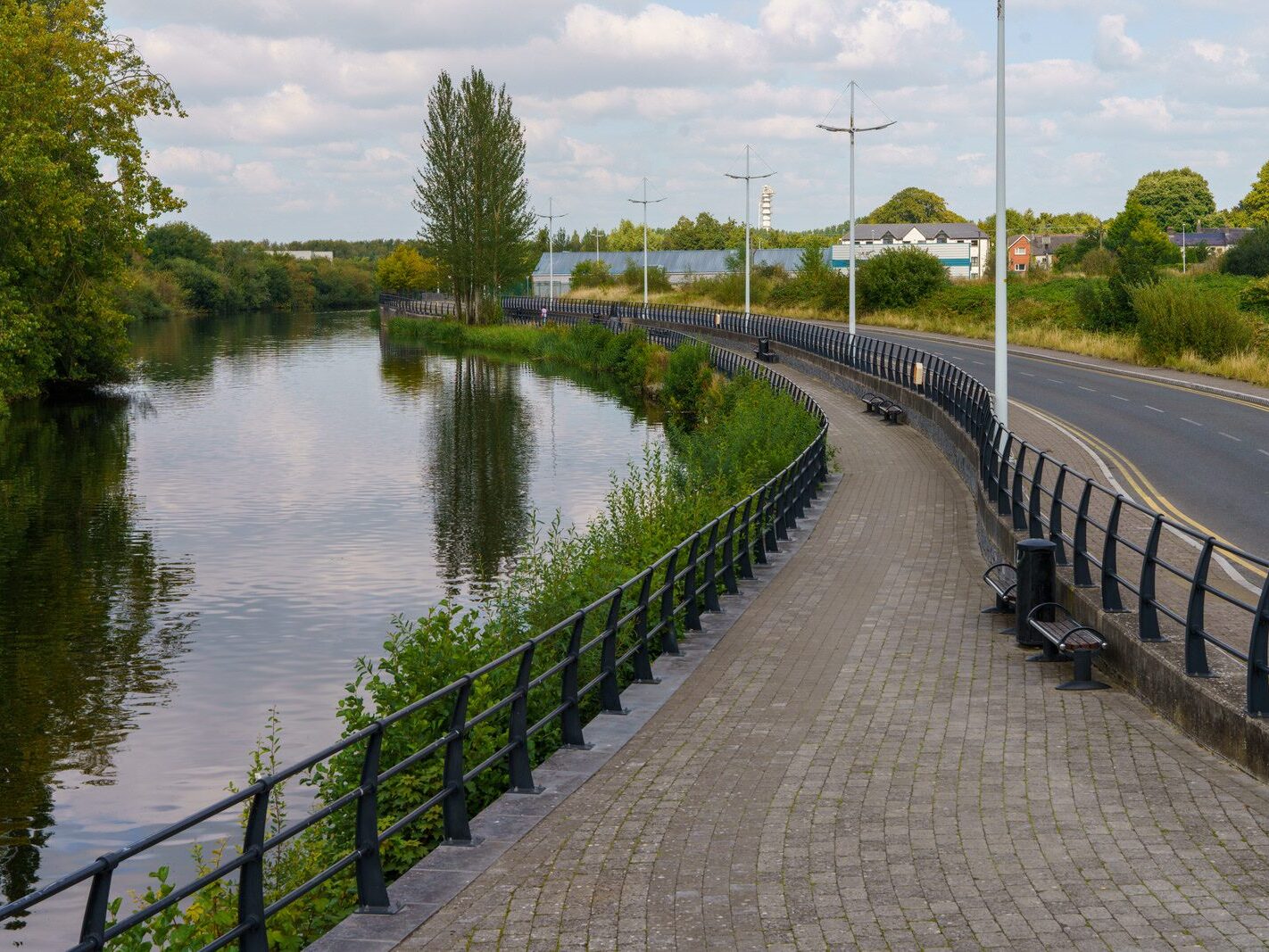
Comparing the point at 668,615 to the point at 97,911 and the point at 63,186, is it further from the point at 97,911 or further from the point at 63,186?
the point at 63,186

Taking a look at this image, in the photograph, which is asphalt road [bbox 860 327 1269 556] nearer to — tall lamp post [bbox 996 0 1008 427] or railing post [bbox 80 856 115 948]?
tall lamp post [bbox 996 0 1008 427]

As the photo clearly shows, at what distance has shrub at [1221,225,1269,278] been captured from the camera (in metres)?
80.7

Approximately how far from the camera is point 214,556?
93.8ft

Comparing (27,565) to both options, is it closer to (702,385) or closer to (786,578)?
(786,578)

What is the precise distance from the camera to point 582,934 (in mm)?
6844

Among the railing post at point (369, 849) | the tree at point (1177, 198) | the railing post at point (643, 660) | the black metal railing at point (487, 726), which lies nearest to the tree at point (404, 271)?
the tree at point (1177, 198)

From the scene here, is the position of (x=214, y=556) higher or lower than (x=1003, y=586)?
lower

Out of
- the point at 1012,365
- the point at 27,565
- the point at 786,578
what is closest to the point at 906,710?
the point at 786,578

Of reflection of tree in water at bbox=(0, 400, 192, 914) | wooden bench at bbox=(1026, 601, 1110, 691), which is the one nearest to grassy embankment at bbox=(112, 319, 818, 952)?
reflection of tree in water at bbox=(0, 400, 192, 914)

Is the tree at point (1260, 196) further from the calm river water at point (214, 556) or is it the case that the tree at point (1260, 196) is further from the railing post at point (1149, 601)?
the railing post at point (1149, 601)

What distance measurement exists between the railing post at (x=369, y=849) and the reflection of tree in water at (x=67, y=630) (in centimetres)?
705

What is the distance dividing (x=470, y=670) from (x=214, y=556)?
1724 centimetres

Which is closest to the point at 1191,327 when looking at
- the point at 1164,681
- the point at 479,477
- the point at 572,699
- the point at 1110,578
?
the point at 479,477

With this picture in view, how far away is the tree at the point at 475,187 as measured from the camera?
9681 cm
